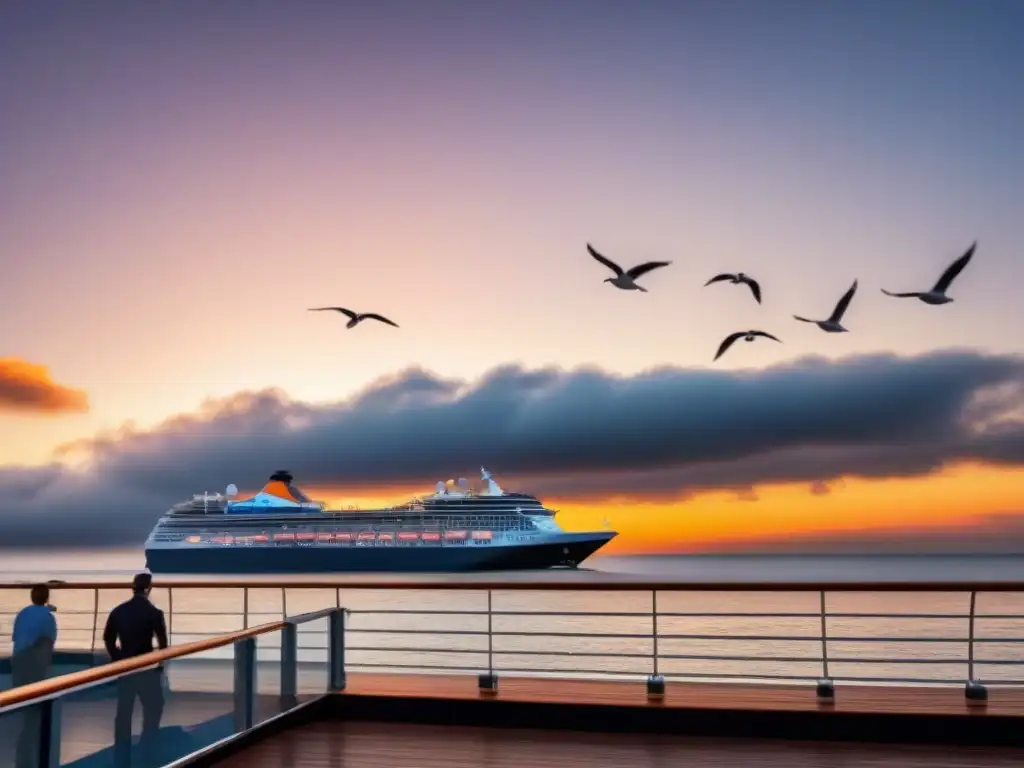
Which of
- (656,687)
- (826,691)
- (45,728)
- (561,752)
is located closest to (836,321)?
(826,691)

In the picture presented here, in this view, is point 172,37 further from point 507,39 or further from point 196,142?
point 507,39

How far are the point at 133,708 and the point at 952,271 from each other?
4.78 meters

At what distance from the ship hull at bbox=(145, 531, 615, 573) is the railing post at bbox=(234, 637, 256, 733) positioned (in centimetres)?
4433

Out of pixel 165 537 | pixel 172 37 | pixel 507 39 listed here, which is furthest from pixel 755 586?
pixel 165 537

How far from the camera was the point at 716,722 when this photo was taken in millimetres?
4418

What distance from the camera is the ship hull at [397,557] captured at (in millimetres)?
48875

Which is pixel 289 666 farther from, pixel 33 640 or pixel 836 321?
pixel 836 321

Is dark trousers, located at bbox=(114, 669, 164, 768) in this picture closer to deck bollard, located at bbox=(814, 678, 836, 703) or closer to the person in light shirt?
the person in light shirt

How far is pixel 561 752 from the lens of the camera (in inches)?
161

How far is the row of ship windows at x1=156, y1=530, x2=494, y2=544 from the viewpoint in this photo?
48.9m

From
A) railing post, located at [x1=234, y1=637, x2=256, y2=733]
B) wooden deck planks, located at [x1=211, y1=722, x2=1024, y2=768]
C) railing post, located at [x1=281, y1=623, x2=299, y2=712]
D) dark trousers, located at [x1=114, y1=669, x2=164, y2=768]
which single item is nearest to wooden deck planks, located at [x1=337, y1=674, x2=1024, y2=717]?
wooden deck planks, located at [x1=211, y1=722, x2=1024, y2=768]

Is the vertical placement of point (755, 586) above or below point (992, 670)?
above

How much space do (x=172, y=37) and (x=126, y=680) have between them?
7644 millimetres

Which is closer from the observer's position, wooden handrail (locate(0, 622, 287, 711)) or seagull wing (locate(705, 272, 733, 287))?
wooden handrail (locate(0, 622, 287, 711))
